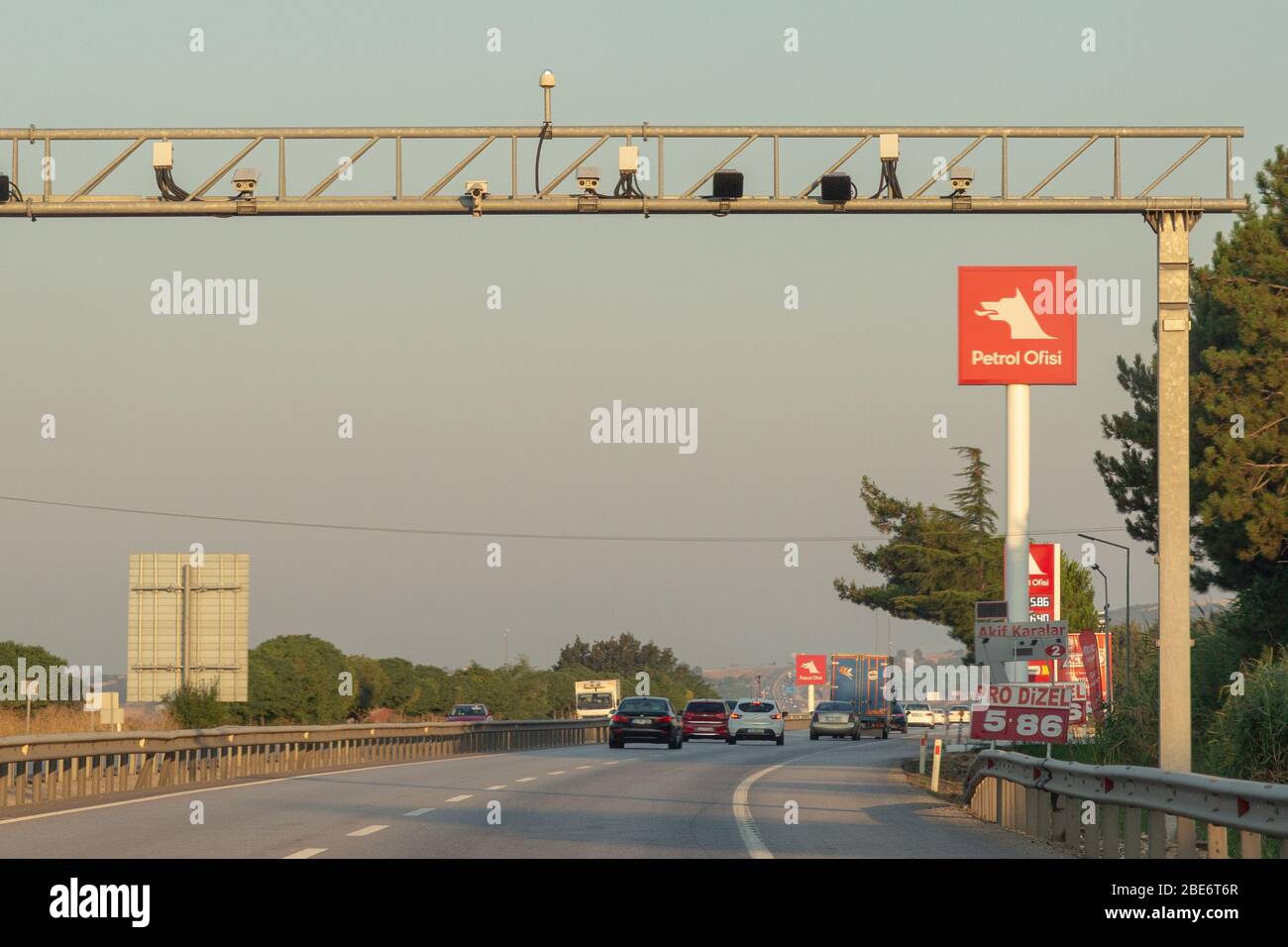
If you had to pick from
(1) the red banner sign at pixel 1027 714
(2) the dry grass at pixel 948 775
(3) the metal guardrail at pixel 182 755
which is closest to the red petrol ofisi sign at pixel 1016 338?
(2) the dry grass at pixel 948 775

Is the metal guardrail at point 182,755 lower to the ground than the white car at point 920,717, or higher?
higher

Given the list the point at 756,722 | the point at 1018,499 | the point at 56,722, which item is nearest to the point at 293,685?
the point at 756,722

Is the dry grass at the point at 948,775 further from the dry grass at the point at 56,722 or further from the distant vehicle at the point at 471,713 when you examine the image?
the distant vehicle at the point at 471,713

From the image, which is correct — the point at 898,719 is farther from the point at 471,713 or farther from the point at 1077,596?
the point at 471,713

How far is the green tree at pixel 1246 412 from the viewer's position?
120ft

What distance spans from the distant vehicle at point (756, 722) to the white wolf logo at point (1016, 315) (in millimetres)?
30173

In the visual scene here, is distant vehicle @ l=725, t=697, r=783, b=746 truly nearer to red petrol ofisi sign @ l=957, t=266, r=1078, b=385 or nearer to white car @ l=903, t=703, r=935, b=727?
red petrol ofisi sign @ l=957, t=266, r=1078, b=385

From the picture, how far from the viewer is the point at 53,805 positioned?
23.3m

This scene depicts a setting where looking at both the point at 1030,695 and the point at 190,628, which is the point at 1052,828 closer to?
the point at 1030,695

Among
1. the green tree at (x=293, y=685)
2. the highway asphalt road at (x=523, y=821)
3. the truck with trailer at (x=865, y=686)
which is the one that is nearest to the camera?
the highway asphalt road at (x=523, y=821)

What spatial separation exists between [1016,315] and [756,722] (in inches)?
1204

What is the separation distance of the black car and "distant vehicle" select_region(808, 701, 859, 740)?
2280cm

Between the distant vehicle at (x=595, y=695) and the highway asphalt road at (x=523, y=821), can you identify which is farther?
the distant vehicle at (x=595, y=695)

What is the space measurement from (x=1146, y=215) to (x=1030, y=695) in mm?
6408
